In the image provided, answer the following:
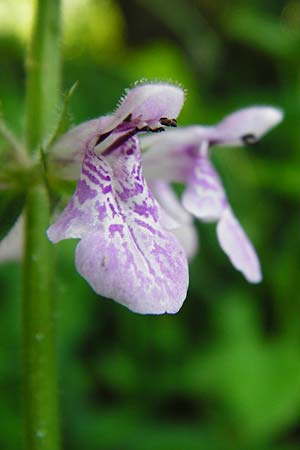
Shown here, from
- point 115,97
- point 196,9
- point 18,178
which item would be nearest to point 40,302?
point 18,178

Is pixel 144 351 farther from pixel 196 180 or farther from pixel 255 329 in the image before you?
pixel 196 180

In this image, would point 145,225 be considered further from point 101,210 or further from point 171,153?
point 171,153

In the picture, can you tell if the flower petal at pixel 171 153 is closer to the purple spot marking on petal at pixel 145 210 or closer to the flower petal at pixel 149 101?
the flower petal at pixel 149 101

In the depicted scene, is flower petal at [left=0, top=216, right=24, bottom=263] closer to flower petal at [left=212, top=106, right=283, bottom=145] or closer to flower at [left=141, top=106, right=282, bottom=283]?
flower at [left=141, top=106, right=282, bottom=283]

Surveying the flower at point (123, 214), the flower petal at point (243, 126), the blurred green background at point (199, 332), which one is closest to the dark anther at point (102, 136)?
the flower at point (123, 214)

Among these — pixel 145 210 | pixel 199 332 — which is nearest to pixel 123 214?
pixel 145 210

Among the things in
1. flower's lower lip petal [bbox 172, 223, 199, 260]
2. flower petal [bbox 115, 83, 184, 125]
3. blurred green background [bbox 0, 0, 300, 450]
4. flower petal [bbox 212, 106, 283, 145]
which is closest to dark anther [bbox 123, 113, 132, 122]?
flower petal [bbox 115, 83, 184, 125]
